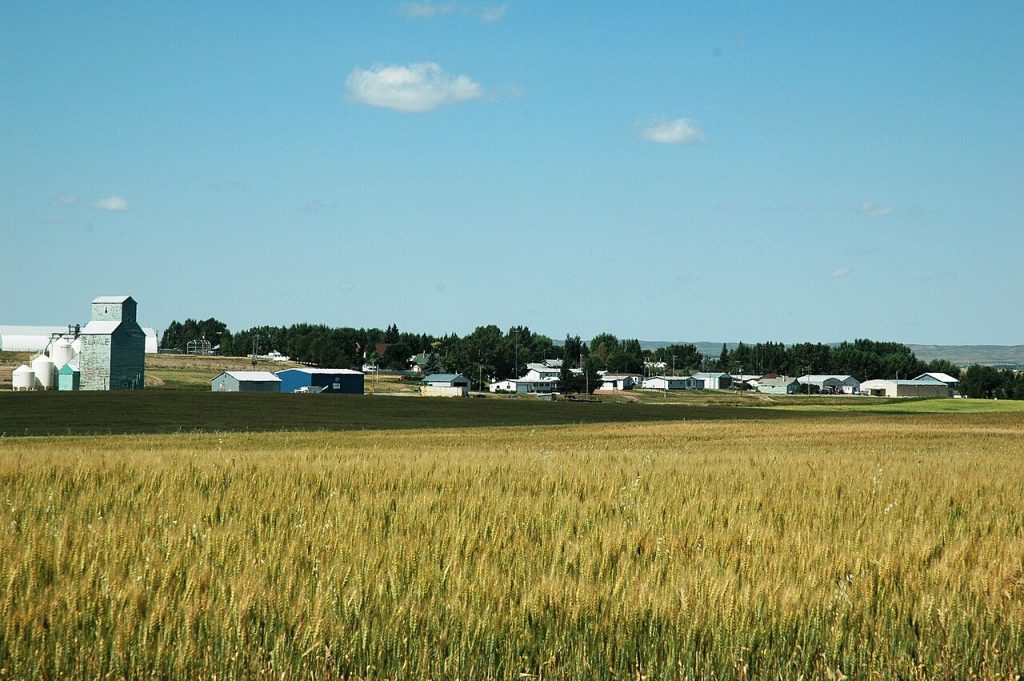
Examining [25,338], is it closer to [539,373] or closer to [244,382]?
[244,382]

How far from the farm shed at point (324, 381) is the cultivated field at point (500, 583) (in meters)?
102

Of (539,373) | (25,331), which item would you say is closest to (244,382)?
(25,331)

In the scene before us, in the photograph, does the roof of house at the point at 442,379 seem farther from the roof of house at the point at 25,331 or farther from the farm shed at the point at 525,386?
the roof of house at the point at 25,331

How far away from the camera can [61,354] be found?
97.6 metres

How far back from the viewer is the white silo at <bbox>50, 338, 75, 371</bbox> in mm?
96500

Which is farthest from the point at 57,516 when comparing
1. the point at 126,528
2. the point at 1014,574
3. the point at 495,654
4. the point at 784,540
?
the point at 1014,574

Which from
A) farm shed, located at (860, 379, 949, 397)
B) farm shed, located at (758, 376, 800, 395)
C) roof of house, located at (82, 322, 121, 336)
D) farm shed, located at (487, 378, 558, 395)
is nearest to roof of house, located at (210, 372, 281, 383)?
roof of house, located at (82, 322, 121, 336)

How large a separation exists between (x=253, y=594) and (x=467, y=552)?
2.01 meters

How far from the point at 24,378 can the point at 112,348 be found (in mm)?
11092

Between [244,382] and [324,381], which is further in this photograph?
[324,381]

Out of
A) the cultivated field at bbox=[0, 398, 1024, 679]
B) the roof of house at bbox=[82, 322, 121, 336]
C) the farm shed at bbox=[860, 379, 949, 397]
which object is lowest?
the farm shed at bbox=[860, 379, 949, 397]

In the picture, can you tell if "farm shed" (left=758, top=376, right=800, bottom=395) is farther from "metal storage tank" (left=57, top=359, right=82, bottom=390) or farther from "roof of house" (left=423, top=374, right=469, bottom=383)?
"metal storage tank" (left=57, top=359, right=82, bottom=390)

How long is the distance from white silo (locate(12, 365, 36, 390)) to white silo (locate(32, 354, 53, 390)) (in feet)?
1.44

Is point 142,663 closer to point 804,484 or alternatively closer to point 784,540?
point 784,540
